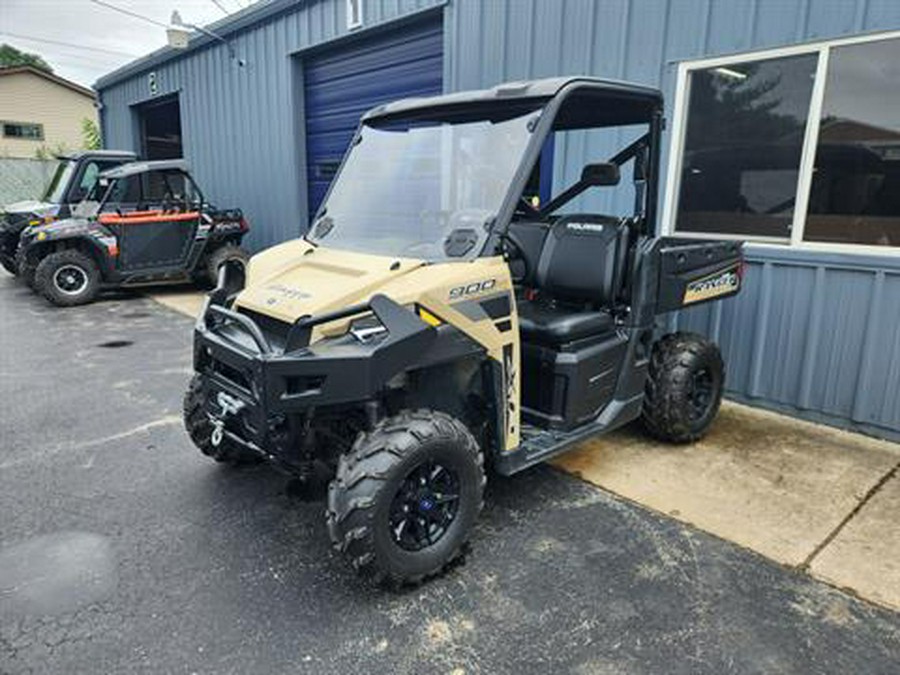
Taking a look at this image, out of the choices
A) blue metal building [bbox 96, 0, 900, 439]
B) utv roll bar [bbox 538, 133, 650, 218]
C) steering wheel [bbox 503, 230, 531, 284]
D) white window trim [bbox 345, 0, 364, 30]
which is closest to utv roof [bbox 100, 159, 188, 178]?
white window trim [bbox 345, 0, 364, 30]

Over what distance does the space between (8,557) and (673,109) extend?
5017 millimetres

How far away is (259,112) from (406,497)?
8931 mm

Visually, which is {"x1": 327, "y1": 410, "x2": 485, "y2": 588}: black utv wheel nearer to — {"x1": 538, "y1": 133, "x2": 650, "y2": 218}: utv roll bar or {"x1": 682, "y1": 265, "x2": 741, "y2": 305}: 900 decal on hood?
{"x1": 538, "y1": 133, "x2": 650, "y2": 218}: utv roll bar

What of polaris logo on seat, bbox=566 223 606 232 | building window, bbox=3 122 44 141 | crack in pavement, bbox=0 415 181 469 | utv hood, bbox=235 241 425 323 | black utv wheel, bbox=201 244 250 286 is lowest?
crack in pavement, bbox=0 415 181 469

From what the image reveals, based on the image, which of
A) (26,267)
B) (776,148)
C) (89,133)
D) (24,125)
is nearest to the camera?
(776,148)

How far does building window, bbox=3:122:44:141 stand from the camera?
1097 inches

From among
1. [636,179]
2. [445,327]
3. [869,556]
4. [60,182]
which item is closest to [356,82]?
[60,182]

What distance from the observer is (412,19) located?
709 cm

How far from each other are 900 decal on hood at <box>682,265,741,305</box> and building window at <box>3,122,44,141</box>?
109 ft

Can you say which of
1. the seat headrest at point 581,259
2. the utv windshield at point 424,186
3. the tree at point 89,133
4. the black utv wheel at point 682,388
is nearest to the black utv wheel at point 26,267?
the utv windshield at point 424,186

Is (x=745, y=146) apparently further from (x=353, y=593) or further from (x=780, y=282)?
(x=353, y=593)

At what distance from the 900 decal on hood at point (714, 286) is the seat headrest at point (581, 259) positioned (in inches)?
23.3

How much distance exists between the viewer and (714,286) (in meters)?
3.92

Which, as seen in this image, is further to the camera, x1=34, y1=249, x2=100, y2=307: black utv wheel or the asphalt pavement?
x1=34, y1=249, x2=100, y2=307: black utv wheel
